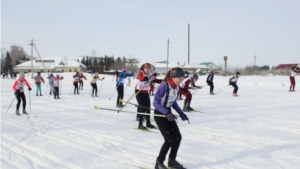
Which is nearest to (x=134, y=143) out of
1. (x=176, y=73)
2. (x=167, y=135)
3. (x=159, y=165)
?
(x=159, y=165)

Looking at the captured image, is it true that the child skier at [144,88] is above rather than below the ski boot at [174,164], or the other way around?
above

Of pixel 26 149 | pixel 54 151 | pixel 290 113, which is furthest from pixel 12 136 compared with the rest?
pixel 290 113

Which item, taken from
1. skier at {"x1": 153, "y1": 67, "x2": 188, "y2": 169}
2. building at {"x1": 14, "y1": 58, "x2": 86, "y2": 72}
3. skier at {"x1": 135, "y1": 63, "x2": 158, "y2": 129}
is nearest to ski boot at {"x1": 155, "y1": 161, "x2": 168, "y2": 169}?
skier at {"x1": 153, "y1": 67, "x2": 188, "y2": 169}

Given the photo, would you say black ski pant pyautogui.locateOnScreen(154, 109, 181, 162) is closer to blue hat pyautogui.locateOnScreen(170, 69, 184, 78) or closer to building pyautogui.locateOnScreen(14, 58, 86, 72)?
blue hat pyautogui.locateOnScreen(170, 69, 184, 78)

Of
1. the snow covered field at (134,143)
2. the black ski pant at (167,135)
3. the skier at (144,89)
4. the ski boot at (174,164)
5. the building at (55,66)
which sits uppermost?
the building at (55,66)

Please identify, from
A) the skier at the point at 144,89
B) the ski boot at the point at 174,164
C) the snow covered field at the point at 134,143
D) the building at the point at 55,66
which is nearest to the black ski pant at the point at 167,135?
the ski boot at the point at 174,164

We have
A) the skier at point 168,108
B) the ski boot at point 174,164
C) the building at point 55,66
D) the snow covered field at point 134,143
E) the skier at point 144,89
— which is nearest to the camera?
the skier at point 168,108

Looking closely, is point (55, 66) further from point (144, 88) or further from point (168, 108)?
point (168, 108)

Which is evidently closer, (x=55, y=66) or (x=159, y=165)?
(x=159, y=165)

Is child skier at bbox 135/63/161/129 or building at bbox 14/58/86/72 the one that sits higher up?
building at bbox 14/58/86/72

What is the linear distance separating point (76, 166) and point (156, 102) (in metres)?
1.77

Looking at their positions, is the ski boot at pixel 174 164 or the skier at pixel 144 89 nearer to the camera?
the ski boot at pixel 174 164

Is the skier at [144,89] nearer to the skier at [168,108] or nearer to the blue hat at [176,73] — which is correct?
the skier at [168,108]

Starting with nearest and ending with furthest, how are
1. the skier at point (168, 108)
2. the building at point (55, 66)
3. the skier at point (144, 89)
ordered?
the skier at point (168, 108) < the skier at point (144, 89) < the building at point (55, 66)
